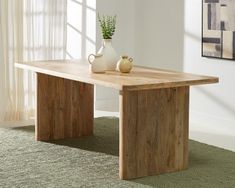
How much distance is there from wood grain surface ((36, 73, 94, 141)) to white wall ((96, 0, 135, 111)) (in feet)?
5.20

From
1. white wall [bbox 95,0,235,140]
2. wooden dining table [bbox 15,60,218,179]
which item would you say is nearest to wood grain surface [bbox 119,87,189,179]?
wooden dining table [bbox 15,60,218,179]

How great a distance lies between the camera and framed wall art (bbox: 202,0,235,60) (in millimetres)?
5656

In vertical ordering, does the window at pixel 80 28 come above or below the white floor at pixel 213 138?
above

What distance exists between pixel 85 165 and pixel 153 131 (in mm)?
605

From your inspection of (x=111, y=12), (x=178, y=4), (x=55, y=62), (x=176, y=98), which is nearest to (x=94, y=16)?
(x=111, y=12)

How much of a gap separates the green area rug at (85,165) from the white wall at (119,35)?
63.0 inches

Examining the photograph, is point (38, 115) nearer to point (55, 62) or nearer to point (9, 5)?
point (55, 62)

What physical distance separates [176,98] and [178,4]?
98.7 inches

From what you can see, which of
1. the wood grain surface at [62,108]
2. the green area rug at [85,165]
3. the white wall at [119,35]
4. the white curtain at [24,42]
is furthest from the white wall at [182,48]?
the wood grain surface at [62,108]

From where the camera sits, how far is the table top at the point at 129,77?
3.84 m

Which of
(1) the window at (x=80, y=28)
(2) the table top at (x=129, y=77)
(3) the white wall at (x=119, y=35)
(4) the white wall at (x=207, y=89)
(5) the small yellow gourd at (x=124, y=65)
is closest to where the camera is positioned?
(2) the table top at (x=129, y=77)

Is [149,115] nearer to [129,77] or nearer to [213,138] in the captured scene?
[129,77]

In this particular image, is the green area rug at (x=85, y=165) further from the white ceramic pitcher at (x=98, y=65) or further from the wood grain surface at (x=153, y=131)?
the white ceramic pitcher at (x=98, y=65)

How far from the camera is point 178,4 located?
21.1 feet
